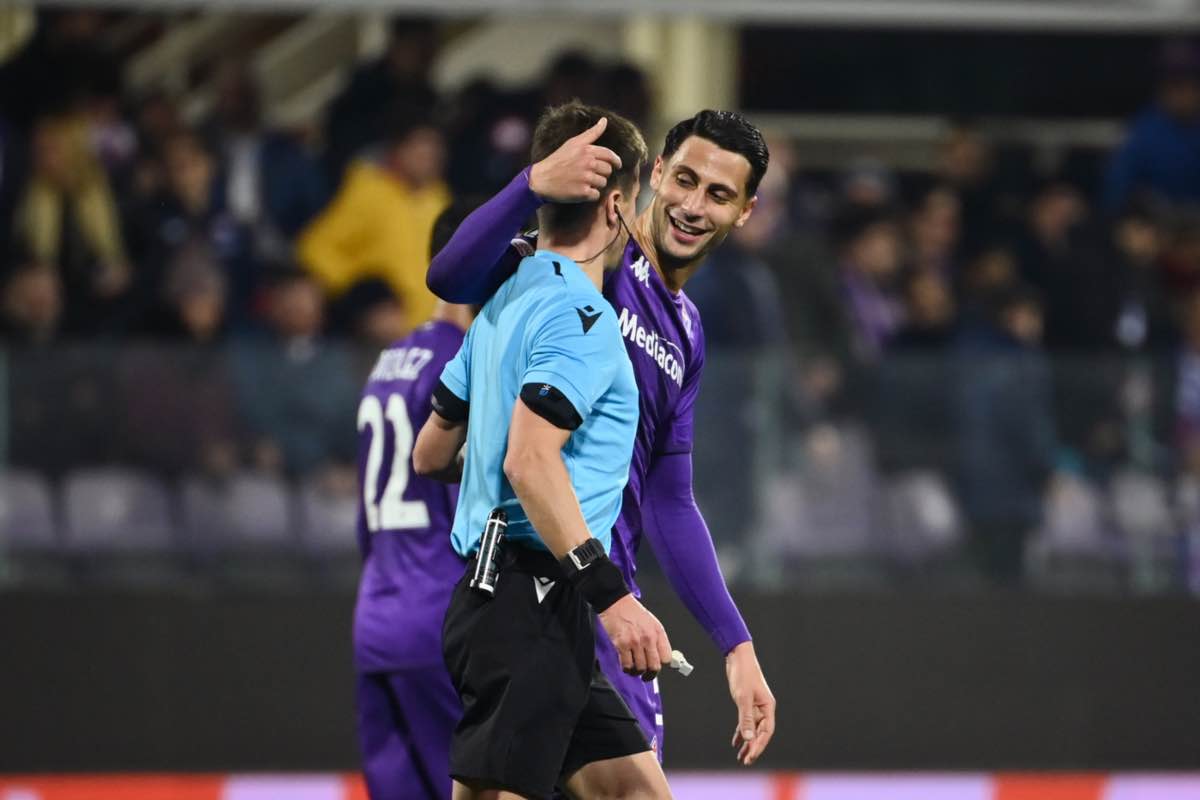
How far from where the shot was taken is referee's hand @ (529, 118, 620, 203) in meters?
3.87

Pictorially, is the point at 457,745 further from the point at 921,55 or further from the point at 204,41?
the point at 921,55

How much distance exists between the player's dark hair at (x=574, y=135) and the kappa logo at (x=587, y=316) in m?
0.24

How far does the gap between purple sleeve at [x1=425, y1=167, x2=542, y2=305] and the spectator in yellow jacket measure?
14.9 feet

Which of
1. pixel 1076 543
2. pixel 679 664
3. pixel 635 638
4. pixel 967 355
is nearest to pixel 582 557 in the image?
pixel 635 638

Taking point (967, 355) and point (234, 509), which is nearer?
point (234, 509)

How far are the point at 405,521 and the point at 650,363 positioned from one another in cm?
117

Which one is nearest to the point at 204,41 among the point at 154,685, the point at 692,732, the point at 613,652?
the point at 154,685

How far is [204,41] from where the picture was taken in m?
10.9

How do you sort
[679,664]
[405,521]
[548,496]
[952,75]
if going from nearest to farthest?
[548,496], [679,664], [405,521], [952,75]

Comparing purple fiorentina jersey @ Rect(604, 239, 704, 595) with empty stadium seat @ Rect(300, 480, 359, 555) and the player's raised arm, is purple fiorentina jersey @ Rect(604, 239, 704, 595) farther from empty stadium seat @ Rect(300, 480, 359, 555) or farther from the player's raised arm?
empty stadium seat @ Rect(300, 480, 359, 555)

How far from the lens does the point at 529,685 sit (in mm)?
3838

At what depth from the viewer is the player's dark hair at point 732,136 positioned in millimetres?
4332

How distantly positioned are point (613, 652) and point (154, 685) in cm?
445

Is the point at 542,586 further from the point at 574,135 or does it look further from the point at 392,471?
the point at 392,471
